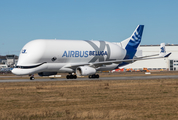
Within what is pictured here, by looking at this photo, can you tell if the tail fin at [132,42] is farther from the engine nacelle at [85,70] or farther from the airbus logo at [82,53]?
the engine nacelle at [85,70]

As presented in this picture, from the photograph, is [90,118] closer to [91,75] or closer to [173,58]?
[91,75]

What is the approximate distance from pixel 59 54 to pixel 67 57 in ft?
5.31

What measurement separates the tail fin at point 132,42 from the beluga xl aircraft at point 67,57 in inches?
51.1

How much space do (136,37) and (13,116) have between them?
4645 centimetres

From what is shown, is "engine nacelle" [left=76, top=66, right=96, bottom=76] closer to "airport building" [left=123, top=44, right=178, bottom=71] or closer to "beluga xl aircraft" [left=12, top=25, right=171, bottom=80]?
"beluga xl aircraft" [left=12, top=25, right=171, bottom=80]

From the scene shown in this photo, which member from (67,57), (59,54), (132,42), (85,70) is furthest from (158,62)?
(59,54)

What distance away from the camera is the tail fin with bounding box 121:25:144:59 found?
55.4m

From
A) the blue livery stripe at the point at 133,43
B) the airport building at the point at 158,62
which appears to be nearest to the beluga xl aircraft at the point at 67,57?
the blue livery stripe at the point at 133,43

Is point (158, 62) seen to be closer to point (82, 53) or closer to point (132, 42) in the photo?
point (132, 42)

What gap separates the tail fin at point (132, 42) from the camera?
55.4 meters

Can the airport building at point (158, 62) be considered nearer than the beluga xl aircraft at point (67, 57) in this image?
No

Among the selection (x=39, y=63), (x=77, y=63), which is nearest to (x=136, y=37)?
(x=77, y=63)

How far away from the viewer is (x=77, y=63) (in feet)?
154

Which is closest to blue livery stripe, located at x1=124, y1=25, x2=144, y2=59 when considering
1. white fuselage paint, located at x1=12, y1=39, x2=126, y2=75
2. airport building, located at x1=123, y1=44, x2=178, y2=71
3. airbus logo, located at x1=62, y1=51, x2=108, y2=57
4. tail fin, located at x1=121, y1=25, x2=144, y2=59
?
tail fin, located at x1=121, y1=25, x2=144, y2=59
